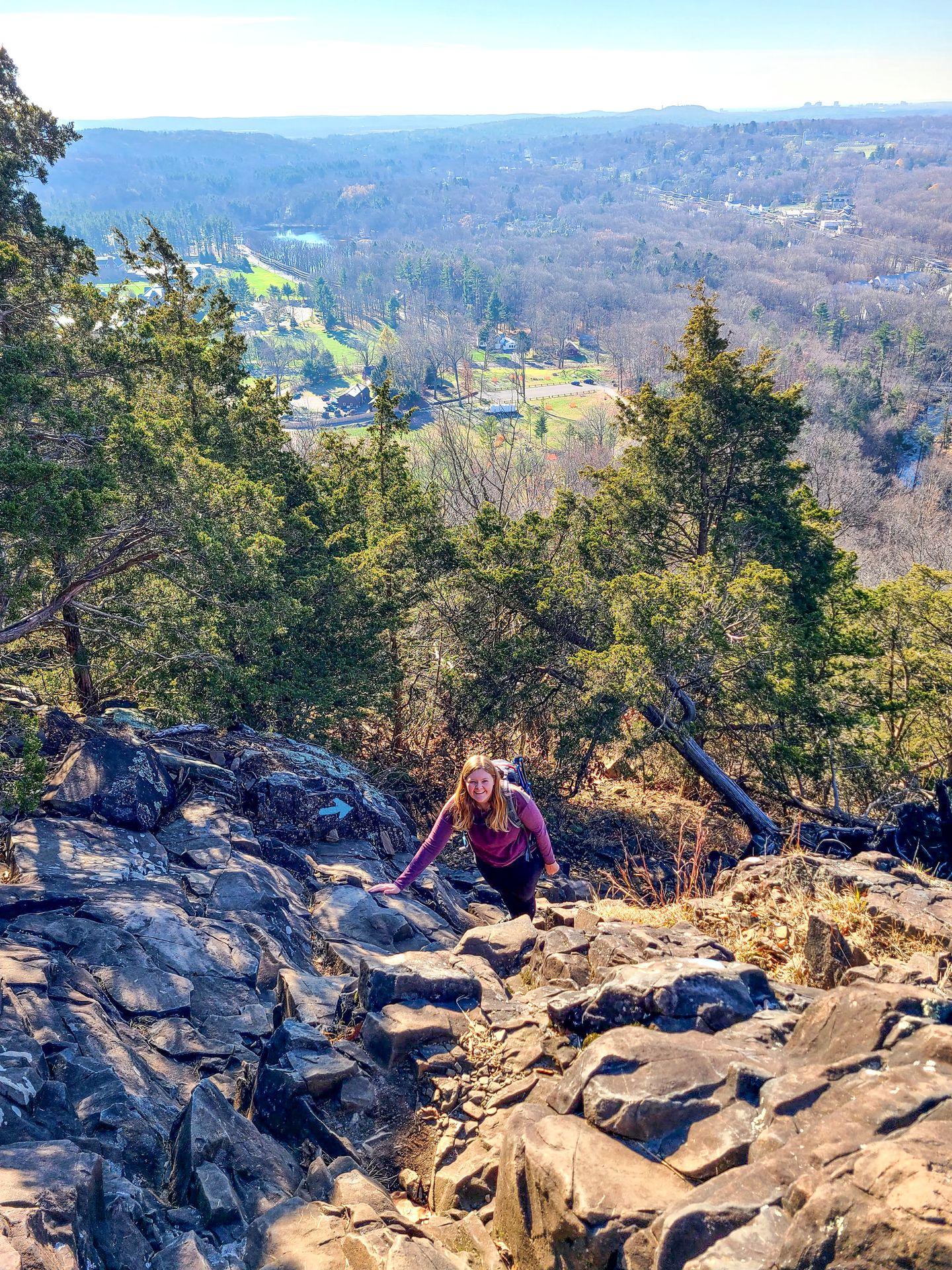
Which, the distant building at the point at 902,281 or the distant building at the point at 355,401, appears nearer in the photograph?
the distant building at the point at 355,401

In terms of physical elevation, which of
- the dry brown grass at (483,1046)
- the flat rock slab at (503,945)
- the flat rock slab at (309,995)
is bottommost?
the flat rock slab at (503,945)

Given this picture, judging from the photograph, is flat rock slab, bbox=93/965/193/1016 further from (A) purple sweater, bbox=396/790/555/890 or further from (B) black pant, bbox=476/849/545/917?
(B) black pant, bbox=476/849/545/917

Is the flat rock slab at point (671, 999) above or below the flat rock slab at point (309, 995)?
above

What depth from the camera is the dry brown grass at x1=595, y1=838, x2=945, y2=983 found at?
516cm

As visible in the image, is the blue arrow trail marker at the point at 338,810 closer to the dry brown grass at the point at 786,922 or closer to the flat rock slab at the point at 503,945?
the flat rock slab at the point at 503,945

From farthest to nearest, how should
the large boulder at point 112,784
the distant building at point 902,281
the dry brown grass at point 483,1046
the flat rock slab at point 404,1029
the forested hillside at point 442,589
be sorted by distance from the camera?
the distant building at point 902,281
the forested hillside at point 442,589
the large boulder at point 112,784
the flat rock slab at point 404,1029
the dry brown grass at point 483,1046

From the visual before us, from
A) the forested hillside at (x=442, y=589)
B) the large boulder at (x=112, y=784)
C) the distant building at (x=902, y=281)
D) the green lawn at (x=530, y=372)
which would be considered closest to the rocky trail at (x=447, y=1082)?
the large boulder at (x=112, y=784)

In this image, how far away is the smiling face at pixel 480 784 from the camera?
5430 millimetres

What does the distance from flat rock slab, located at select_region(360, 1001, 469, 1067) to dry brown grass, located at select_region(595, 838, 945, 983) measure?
202 cm

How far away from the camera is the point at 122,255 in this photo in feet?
51.5

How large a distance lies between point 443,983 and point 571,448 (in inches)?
2739

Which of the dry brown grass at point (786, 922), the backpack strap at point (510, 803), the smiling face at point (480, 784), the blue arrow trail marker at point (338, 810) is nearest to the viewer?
the dry brown grass at point (786, 922)

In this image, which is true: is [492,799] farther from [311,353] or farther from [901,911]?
[311,353]

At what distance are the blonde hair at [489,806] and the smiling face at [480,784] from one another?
3 cm
